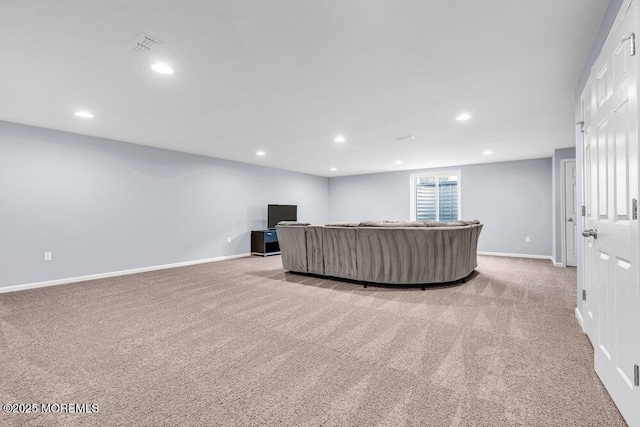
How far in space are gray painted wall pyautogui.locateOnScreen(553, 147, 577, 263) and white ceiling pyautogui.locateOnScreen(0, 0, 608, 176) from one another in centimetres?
119

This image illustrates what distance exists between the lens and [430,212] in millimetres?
8141

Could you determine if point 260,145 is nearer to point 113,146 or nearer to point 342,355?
point 113,146

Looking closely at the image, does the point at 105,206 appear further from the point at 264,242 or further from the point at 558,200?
the point at 558,200

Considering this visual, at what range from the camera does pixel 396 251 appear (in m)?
3.83

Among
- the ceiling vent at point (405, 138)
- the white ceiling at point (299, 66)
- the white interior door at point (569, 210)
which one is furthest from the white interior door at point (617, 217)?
the white interior door at point (569, 210)

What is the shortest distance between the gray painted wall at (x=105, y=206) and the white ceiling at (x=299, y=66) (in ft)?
1.52

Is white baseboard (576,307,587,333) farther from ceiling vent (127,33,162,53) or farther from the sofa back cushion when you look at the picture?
ceiling vent (127,33,162,53)

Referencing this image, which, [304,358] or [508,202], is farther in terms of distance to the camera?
[508,202]

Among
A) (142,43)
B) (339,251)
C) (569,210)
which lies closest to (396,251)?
(339,251)

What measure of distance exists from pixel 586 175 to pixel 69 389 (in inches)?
148

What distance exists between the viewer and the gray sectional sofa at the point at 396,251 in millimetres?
3771

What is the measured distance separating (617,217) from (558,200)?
209 inches

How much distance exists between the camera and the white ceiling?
1822 mm

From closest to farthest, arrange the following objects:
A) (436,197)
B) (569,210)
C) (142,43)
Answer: (142,43)
(569,210)
(436,197)
